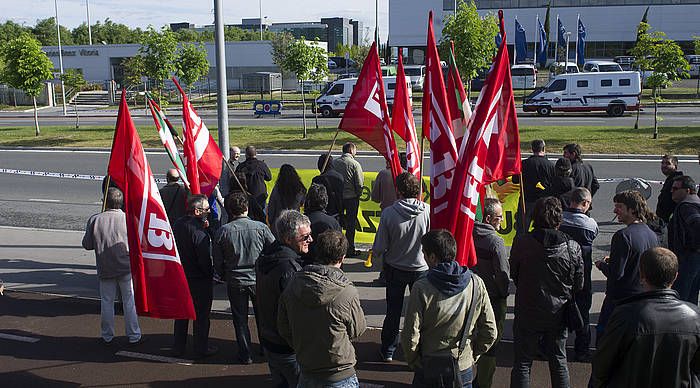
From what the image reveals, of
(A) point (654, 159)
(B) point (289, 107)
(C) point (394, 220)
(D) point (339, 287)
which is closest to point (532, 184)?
(C) point (394, 220)

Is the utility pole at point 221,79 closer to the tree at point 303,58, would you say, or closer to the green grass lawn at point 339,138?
the green grass lawn at point 339,138

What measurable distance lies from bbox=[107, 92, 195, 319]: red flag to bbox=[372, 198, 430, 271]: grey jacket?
187cm

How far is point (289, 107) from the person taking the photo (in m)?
44.2

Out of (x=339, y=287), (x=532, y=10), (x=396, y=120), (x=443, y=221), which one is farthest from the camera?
(x=532, y=10)

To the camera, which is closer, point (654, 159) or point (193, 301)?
point (193, 301)

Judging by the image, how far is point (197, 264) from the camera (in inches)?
255

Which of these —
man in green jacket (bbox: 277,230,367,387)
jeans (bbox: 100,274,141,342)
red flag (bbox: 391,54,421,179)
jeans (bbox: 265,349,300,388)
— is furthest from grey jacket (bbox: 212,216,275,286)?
red flag (bbox: 391,54,421,179)

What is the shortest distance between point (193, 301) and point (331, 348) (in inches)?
104

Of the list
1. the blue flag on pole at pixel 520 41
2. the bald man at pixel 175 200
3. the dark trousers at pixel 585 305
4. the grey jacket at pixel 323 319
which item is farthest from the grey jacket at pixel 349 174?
the blue flag on pole at pixel 520 41

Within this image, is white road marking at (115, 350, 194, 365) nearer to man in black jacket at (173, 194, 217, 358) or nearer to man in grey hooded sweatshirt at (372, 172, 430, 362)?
man in black jacket at (173, 194, 217, 358)

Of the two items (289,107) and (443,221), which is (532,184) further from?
(289,107)

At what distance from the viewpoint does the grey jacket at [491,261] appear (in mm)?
5527

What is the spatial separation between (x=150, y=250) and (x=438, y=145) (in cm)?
287

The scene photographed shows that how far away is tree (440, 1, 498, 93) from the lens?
86.3 ft
